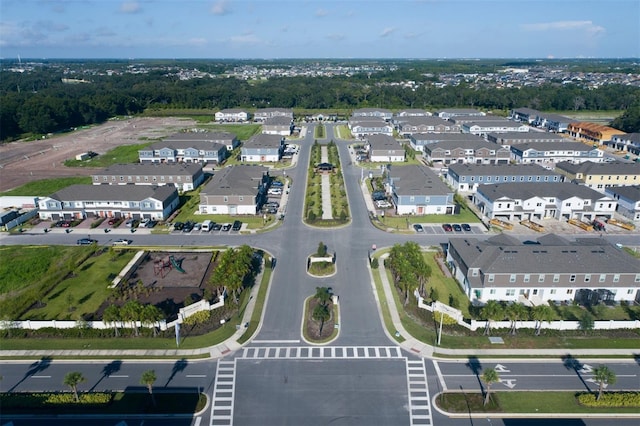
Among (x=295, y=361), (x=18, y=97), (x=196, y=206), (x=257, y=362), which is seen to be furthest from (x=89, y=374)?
(x=18, y=97)

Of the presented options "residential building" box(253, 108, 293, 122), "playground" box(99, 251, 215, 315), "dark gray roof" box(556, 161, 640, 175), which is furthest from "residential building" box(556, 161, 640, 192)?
"residential building" box(253, 108, 293, 122)

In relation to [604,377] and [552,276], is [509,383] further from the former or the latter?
[552,276]

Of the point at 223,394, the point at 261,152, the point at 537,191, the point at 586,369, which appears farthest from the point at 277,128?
the point at 586,369

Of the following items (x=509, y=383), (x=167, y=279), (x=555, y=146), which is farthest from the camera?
(x=555, y=146)

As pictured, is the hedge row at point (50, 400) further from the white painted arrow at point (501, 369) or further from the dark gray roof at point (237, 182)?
the dark gray roof at point (237, 182)

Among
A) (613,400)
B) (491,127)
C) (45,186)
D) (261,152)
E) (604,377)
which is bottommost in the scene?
(613,400)

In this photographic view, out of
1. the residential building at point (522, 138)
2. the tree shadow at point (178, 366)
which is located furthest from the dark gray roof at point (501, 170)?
the tree shadow at point (178, 366)

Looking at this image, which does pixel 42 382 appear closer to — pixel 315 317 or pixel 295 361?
pixel 295 361
